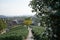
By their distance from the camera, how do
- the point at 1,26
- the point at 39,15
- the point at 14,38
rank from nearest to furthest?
1. the point at 39,15
2. the point at 14,38
3. the point at 1,26

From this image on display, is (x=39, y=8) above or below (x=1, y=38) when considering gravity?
above

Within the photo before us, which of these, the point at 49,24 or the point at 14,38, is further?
the point at 14,38

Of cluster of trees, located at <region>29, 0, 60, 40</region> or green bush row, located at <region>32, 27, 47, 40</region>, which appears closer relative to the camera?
cluster of trees, located at <region>29, 0, 60, 40</region>

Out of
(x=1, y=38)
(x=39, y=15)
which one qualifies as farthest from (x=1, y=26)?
(x=39, y=15)

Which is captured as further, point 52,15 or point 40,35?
point 40,35

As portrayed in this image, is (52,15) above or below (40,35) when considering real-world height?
above

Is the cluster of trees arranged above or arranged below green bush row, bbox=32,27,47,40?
above

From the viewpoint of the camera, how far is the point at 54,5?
427 cm

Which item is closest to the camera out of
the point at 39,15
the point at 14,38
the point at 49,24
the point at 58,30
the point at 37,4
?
the point at 58,30

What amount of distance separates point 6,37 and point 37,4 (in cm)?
1945

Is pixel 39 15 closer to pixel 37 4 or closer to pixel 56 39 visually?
pixel 37 4

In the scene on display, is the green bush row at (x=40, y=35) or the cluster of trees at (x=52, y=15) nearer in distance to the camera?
the cluster of trees at (x=52, y=15)

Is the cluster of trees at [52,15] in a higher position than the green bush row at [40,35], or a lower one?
higher

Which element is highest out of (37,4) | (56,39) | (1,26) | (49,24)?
(37,4)
